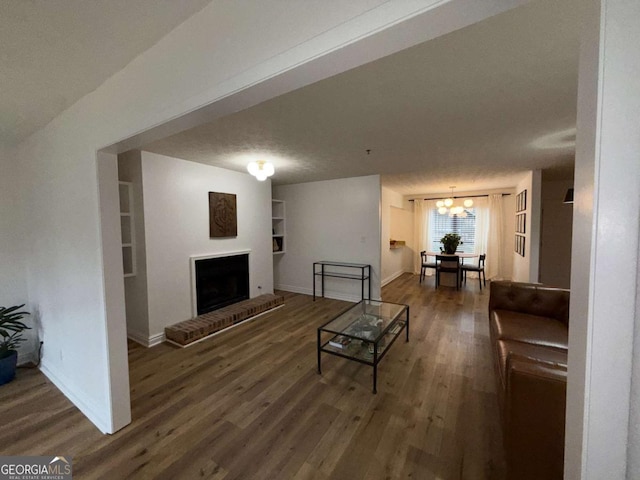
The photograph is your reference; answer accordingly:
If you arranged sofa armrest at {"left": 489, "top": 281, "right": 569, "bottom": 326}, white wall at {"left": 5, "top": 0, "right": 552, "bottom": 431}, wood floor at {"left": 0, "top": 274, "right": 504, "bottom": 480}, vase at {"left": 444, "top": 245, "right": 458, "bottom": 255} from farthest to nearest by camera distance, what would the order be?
vase at {"left": 444, "top": 245, "right": 458, "bottom": 255}
sofa armrest at {"left": 489, "top": 281, "right": 569, "bottom": 326}
wood floor at {"left": 0, "top": 274, "right": 504, "bottom": 480}
white wall at {"left": 5, "top": 0, "right": 552, "bottom": 431}

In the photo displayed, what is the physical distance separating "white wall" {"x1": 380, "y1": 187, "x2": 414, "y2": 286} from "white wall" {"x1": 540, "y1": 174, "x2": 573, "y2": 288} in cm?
303

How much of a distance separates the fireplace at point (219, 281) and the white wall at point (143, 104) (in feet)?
4.98

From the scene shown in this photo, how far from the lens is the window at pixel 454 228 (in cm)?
676

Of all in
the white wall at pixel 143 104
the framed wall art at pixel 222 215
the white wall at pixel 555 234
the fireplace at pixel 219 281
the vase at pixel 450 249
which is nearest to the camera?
the white wall at pixel 143 104

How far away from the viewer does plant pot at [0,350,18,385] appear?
93.0 inches

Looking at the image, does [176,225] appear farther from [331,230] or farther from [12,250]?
[331,230]

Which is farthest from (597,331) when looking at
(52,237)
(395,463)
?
(52,237)

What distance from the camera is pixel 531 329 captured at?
7.59ft

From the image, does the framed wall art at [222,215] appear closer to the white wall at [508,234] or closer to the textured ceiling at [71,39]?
the textured ceiling at [71,39]

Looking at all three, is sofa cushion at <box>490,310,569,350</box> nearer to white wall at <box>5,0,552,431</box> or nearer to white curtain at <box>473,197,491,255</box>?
white wall at <box>5,0,552,431</box>

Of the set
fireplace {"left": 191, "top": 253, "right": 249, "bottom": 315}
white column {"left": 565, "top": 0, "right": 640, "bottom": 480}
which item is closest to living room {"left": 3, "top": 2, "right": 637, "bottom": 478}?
white column {"left": 565, "top": 0, "right": 640, "bottom": 480}

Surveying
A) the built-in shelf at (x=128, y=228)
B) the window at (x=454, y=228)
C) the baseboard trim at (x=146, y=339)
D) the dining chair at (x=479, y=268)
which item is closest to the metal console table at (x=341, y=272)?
the dining chair at (x=479, y=268)

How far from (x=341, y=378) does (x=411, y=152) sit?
2679mm

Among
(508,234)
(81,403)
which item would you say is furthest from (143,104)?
(508,234)
